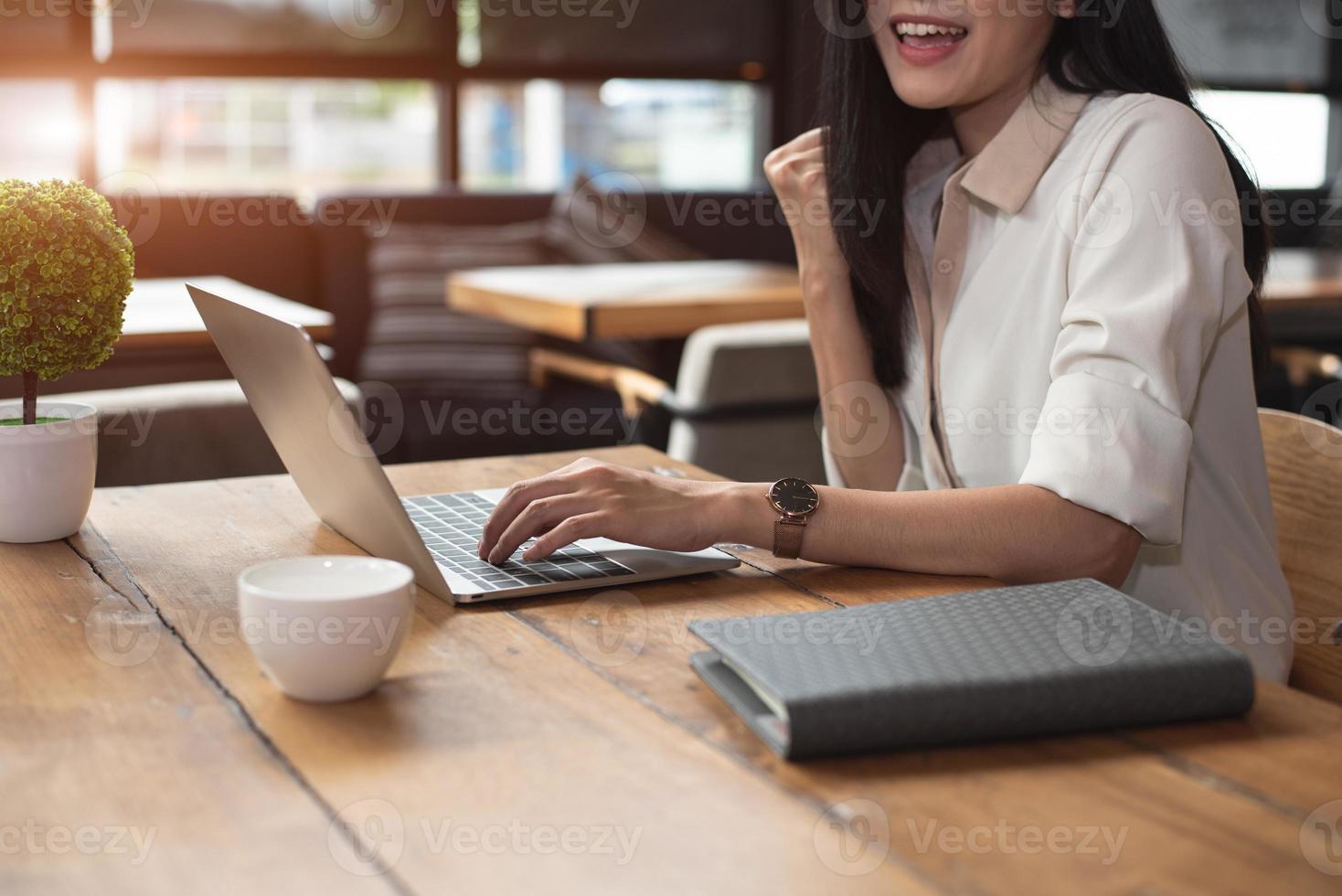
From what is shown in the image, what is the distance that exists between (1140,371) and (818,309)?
546 millimetres

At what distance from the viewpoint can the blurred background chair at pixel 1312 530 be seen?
1.31 meters

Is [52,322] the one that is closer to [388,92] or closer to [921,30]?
[921,30]

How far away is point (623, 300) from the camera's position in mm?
3012

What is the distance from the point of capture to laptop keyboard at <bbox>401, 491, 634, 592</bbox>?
104 centimetres

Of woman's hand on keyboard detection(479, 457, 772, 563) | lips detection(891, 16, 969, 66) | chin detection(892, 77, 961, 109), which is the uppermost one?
lips detection(891, 16, 969, 66)

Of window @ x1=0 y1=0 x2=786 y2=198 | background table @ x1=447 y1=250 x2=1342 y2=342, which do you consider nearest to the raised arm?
background table @ x1=447 y1=250 x2=1342 y2=342

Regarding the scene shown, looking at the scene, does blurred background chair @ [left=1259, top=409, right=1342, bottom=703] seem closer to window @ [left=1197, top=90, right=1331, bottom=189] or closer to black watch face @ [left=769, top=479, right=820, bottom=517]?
black watch face @ [left=769, top=479, right=820, bottom=517]

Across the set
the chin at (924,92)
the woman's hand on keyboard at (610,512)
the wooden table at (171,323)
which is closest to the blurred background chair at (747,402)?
the wooden table at (171,323)

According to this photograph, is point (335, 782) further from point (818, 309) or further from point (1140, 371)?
point (818, 309)

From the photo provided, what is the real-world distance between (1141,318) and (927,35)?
0.46m

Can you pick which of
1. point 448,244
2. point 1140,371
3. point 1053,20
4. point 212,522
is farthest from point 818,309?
point 448,244

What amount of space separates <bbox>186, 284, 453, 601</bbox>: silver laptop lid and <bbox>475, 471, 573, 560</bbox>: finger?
0.07m

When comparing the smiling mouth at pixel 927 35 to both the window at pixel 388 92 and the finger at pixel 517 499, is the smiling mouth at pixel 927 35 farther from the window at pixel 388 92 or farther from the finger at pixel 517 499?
the window at pixel 388 92

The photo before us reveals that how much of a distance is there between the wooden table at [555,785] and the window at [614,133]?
3976mm
